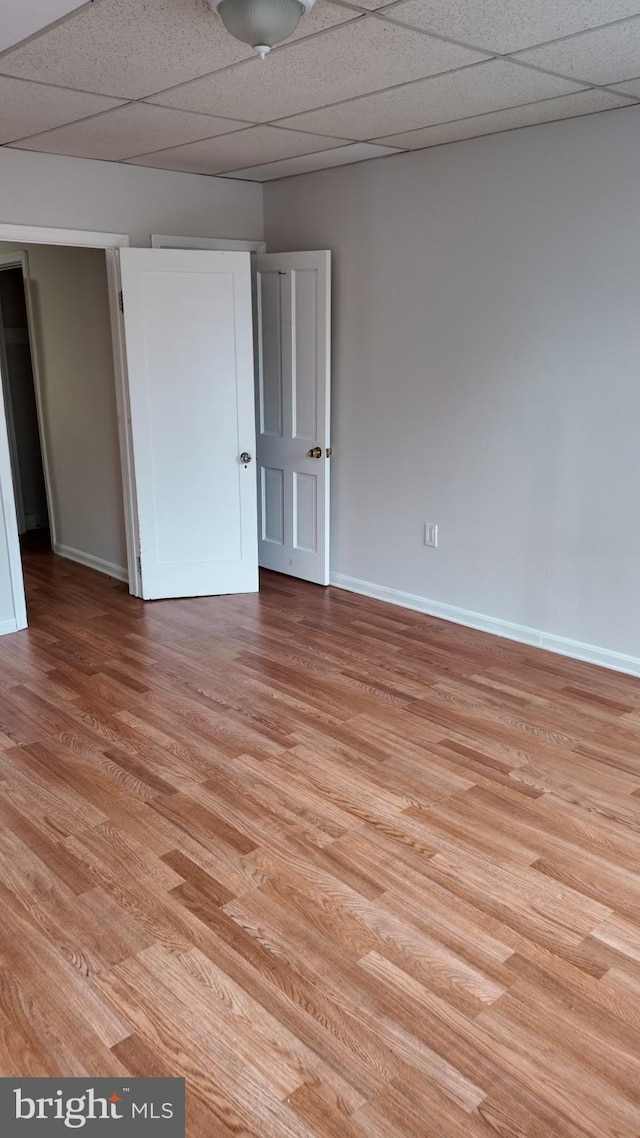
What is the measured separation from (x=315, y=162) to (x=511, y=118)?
1.34m

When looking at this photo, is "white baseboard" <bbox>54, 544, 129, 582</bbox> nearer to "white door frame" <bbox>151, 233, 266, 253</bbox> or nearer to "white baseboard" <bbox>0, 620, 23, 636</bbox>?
"white baseboard" <bbox>0, 620, 23, 636</bbox>

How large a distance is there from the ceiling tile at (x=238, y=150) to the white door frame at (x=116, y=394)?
0.52 metres

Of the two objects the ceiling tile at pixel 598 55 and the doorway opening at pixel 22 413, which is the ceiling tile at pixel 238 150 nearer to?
the ceiling tile at pixel 598 55

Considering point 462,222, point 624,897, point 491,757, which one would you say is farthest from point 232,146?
point 624,897

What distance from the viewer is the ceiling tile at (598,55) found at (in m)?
2.57

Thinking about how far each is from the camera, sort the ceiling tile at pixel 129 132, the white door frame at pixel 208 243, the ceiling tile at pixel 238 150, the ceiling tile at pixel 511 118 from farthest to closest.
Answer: the white door frame at pixel 208 243 → the ceiling tile at pixel 238 150 → the ceiling tile at pixel 129 132 → the ceiling tile at pixel 511 118

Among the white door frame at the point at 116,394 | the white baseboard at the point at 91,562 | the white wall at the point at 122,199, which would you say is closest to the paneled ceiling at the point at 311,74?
the white wall at the point at 122,199

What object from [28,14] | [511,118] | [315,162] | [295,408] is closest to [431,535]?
[295,408]

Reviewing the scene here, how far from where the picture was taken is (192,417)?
4.87 meters

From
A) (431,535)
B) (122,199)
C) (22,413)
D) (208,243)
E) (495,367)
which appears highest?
(122,199)

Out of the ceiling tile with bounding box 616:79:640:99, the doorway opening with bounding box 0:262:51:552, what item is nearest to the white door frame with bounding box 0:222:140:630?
the doorway opening with bounding box 0:262:51:552

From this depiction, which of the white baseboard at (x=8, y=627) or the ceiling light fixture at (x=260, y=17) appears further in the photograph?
the white baseboard at (x=8, y=627)

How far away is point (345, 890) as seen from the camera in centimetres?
235

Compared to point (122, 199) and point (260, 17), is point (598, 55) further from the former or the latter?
point (122, 199)
